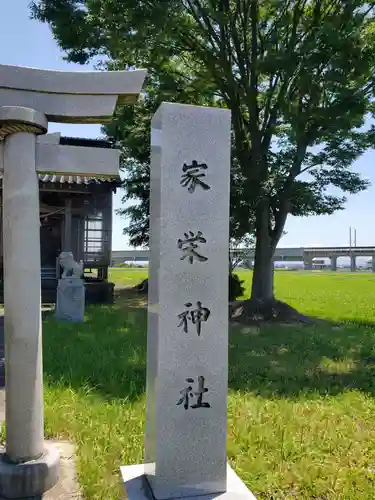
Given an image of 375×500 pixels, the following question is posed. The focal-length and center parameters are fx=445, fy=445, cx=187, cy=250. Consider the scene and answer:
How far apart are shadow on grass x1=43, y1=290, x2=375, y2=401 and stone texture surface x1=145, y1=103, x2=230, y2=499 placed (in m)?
2.06

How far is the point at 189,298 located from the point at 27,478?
73.5 inches

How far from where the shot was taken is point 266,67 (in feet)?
34.1

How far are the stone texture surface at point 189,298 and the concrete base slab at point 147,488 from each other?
6 centimetres

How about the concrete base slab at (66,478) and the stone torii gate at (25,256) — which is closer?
the concrete base slab at (66,478)

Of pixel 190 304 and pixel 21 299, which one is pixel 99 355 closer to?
pixel 21 299

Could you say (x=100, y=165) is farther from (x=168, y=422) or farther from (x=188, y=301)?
(x=168, y=422)

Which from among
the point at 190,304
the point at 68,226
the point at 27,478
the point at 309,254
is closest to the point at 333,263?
the point at 309,254

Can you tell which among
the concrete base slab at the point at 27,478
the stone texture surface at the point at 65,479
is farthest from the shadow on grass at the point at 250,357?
the concrete base slab at the point at 27,478

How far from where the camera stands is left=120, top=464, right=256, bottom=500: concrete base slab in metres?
3.02

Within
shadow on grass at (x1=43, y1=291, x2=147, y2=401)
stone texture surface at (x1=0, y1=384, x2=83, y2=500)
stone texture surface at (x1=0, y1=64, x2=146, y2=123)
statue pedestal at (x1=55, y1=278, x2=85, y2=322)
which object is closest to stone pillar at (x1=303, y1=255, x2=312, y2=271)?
shadow on grass at (x1=43, y1=291, x2=147, y2=401)

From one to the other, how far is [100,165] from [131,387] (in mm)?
2855

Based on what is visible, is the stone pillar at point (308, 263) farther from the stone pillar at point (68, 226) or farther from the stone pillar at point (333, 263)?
the stone pillar at point (68, 226)

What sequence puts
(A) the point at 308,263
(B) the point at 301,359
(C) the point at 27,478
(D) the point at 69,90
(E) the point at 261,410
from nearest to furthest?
(C) the point at 27,478, (D) the point at 69,90, (E) the point at 261,410, (B) the point at 301,359, (A) the point at 308,263

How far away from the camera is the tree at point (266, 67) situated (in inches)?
407
